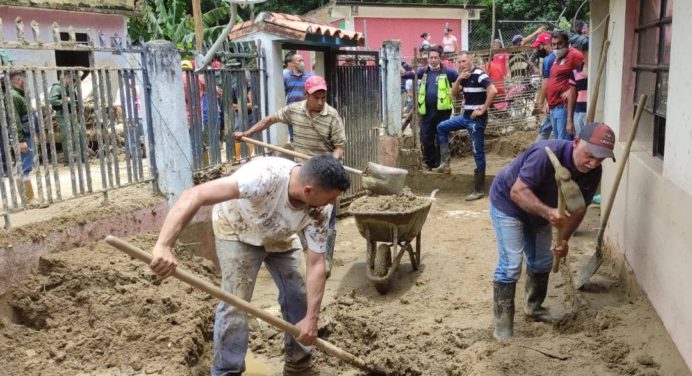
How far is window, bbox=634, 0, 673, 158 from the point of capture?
174 inches

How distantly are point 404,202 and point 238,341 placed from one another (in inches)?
106

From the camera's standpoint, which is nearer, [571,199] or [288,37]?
[571,199]

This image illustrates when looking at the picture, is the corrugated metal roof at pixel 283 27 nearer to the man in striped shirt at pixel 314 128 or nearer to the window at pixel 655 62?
the man in striped shirt at pixel 314 128

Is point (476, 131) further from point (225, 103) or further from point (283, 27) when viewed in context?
point (225, 103)

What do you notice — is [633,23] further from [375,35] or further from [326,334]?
[375,35]

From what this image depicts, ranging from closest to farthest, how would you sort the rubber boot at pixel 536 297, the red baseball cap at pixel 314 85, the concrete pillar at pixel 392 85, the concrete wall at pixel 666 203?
the concrete wall at pixel 666 203 → the rubber boot at pixel 536 297 → the red baseball cap at pixel 314 85 → the concrete pillar at pixel 392 85

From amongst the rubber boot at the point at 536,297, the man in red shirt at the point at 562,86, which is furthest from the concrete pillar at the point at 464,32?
the rubber boot at the point at 536,297

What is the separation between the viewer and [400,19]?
2258 centimetres

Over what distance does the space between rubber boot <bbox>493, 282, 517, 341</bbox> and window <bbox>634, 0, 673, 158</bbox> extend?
1669 mm

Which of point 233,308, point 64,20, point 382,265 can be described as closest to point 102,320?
point 233,308

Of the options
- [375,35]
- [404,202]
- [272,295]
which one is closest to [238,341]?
[272,295]

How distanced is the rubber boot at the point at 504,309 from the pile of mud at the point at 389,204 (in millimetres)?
1729

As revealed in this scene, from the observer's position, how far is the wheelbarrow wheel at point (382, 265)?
18.9ft

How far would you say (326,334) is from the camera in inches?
195
